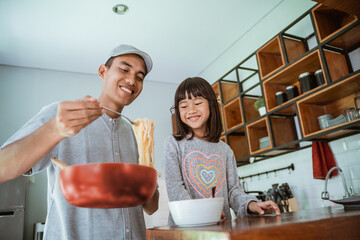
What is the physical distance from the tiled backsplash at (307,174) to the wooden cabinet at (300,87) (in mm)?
113

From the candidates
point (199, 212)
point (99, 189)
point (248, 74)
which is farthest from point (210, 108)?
point (248, 74)

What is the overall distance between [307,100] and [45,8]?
3.16 meters

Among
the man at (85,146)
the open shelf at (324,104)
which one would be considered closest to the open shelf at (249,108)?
the open shelf at (324,104)

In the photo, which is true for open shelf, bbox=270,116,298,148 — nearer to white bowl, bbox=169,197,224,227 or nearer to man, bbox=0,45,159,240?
man, bbox=0,45,159,240

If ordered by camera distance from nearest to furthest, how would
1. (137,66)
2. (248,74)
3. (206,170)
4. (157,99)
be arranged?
1. (137,66)
2. (206,170)
3. (248,74)
4. (157,99)

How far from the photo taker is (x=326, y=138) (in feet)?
8.71

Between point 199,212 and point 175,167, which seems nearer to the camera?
Result: point 199,212

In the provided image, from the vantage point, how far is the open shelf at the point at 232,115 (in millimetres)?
3787

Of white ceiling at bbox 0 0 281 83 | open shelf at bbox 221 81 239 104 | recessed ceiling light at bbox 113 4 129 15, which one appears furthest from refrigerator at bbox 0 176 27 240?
open shelf at bbox 221 81 239 104

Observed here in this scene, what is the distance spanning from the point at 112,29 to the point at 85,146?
3.08 m

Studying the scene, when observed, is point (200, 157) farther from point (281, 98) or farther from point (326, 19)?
point (326, 19)

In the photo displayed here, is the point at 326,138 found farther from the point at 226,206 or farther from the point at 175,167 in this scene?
the point at 175,167

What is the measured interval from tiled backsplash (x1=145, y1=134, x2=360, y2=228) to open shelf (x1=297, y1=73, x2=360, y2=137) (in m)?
0.30

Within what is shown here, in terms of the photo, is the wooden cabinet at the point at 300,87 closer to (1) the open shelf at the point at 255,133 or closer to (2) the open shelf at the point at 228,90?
(1) the open shelf at the point at 255,133
